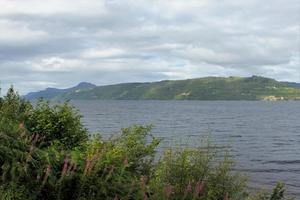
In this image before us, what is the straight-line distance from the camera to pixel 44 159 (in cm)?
1245

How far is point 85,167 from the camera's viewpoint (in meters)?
12.3

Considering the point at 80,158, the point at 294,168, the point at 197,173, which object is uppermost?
the point at 80,158

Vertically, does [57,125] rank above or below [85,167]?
above

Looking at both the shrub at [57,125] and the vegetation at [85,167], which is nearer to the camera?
the vegetation at [85,167]

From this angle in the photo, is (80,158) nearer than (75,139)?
Yes

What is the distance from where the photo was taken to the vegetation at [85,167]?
11688mm

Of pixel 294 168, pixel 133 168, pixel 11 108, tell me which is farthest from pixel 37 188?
pixel 294 168

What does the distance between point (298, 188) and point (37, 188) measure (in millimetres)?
35473

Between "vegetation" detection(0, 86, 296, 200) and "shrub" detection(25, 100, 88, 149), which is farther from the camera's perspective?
"shrub" detection(25, 100, 88, 149)

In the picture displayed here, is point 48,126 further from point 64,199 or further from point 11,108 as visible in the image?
point 64,199

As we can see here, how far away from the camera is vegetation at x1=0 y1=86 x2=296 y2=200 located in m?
11.7

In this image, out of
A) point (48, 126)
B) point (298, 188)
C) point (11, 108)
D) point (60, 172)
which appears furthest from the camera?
point (298, 188)

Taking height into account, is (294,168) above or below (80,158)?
below

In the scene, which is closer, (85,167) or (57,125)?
(85,167)
